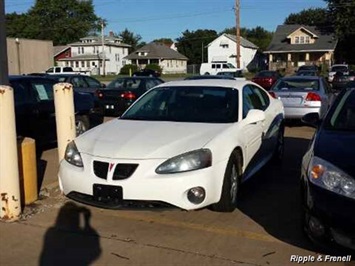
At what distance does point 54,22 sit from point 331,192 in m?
107

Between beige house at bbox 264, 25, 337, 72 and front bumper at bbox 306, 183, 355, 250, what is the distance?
64.3 metres

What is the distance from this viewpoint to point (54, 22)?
343 feet

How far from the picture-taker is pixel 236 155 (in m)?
5.55

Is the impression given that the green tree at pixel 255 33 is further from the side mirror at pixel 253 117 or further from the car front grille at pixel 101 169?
the car front grille at pixel 101 169

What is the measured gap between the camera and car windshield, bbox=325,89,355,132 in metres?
5.03

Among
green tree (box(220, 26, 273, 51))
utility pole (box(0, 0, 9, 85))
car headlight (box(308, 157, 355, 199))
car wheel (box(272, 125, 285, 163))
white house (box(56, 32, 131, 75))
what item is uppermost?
green tree (box(220, 26, 273, 51))

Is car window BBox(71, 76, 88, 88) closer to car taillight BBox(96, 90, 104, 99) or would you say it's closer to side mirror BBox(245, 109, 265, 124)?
car taillight BBox(96, 90, 104, 99)

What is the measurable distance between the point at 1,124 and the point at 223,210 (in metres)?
2.52

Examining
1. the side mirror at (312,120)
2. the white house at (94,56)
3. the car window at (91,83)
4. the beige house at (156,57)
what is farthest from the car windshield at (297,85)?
the beige house at (156,57)

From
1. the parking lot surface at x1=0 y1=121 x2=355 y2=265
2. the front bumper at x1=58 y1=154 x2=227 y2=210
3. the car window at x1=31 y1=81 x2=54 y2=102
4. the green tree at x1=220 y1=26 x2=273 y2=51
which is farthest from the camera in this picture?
the green tree at x1=220 y1=26 x2=273 y2=51

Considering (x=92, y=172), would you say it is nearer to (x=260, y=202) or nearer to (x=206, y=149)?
(x=206, y=149)

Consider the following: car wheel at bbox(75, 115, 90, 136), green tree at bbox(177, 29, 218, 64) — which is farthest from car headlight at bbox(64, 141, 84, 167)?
green tree at bbox(177, 29, 218, 64)

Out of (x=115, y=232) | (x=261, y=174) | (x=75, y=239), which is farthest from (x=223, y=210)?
(x=261, y=174)

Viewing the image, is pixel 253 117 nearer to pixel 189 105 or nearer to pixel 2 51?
pixel 189 105
